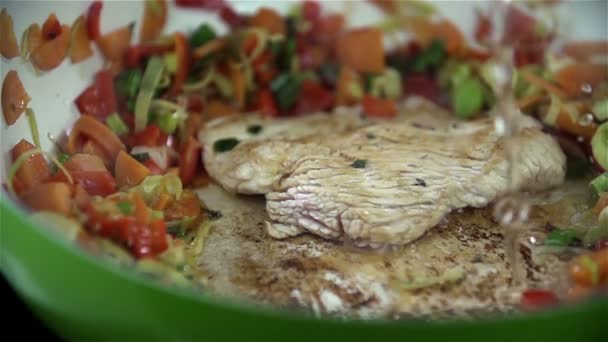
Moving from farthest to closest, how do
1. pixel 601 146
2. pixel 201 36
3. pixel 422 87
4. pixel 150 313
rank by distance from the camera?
pixel 422 87, pixel 201 36, pixel 601 146, pixel 150 313

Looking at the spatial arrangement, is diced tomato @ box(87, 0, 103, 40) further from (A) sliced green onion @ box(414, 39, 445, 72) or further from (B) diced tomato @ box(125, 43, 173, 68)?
(A) sliced green onion @ box(414, 39, 445, 72)

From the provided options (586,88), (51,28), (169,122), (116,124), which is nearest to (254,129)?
(169,122)

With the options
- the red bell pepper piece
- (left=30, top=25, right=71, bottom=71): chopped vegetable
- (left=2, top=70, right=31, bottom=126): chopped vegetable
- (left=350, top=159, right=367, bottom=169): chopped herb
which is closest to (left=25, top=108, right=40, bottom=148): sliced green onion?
(left=2, top=70, right=31, bottom=126): chopped vegetable

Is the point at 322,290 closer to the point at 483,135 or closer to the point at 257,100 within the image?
the point at 483,135

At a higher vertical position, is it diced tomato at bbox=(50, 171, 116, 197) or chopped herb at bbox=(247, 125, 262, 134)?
diced tomato at bbox=(50, 171, 116, 197)

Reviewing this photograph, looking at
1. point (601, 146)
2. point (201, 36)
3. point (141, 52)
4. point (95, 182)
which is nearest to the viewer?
point (95, 182)

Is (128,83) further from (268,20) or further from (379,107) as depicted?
(379,107)

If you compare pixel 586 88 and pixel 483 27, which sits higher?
pixel 483 27
